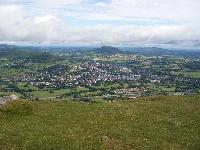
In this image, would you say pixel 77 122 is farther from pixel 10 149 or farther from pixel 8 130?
pixel 10 149

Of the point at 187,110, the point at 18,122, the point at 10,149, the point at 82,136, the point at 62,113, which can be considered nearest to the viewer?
the point at 10,149

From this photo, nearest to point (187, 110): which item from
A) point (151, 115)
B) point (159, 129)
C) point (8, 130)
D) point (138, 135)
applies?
point (151, 115)

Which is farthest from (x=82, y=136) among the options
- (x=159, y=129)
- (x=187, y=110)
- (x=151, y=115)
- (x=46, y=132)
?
(x=187, y=110)

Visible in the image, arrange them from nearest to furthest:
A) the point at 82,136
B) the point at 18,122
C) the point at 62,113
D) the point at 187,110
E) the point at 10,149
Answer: the point at 10,149
the point at 82,136
the point at 18,122
the point at 62,113
the point at 187,110

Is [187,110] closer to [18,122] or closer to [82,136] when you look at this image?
[82,136]

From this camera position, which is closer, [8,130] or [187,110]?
[8,130]

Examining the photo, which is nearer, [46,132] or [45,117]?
[46,132]
